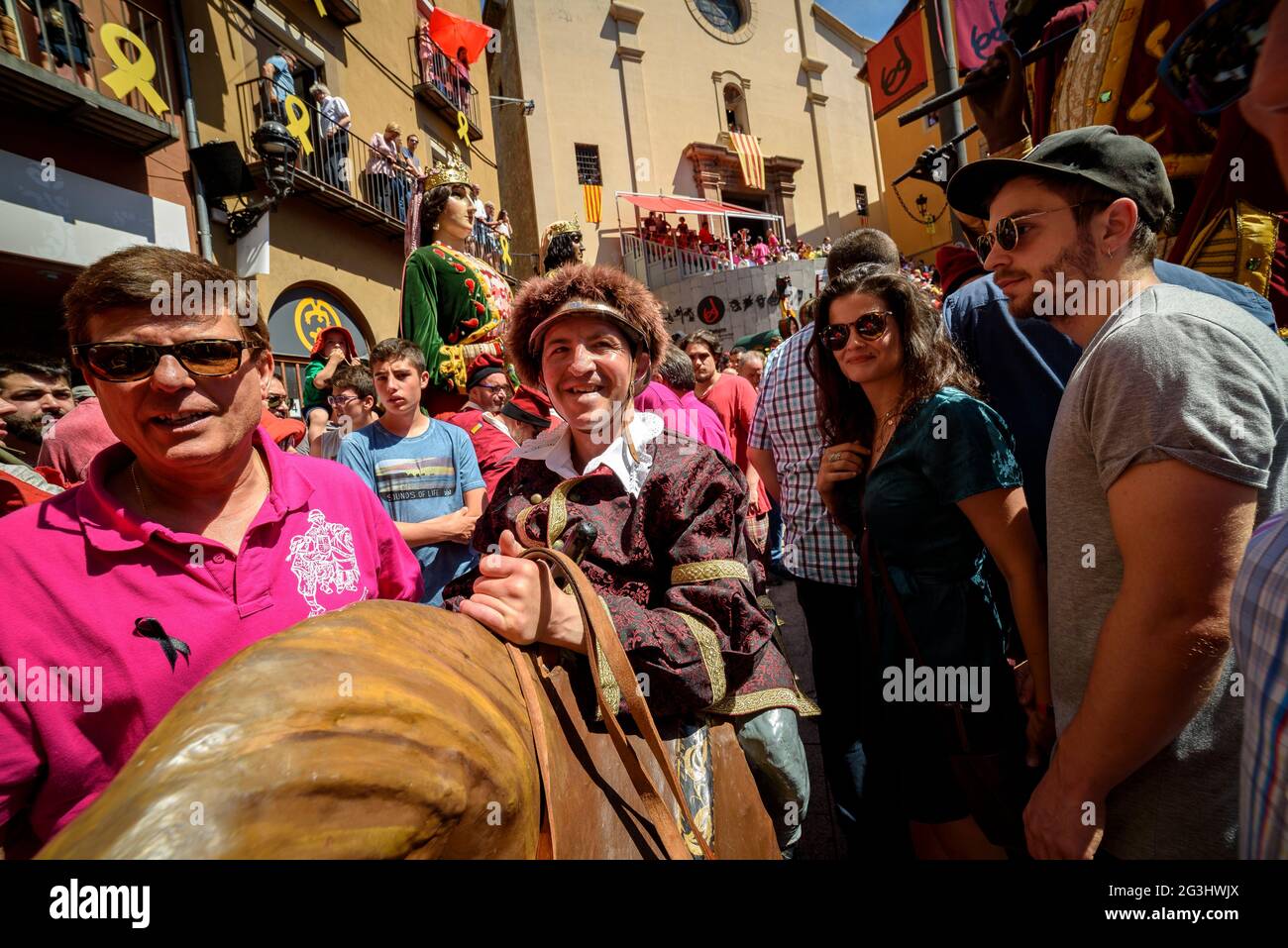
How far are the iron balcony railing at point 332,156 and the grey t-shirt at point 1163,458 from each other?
30.6 feet

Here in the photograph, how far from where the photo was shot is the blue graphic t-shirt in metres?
3.36

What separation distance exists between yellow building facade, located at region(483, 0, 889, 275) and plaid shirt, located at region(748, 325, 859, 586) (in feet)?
71.6

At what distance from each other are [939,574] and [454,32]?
17.9m

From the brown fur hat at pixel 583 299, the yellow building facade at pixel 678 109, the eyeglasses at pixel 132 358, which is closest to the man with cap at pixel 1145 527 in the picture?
the brown fur hat at pixel 583 299

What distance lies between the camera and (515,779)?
34.7 inches

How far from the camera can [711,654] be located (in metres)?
1.51

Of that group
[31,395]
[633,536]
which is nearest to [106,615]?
[633,536]

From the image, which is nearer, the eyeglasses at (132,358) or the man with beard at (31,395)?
the eyeglasses at (132,358)

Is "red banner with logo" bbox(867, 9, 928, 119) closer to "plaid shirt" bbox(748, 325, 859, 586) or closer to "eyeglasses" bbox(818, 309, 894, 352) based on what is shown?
"plaid shirt" bbox(748, 325, 859, 586)

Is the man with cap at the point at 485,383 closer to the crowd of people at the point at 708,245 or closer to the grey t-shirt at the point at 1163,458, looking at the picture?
the grey t-shirt at the point at 1163,458

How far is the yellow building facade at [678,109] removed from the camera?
925 inches
